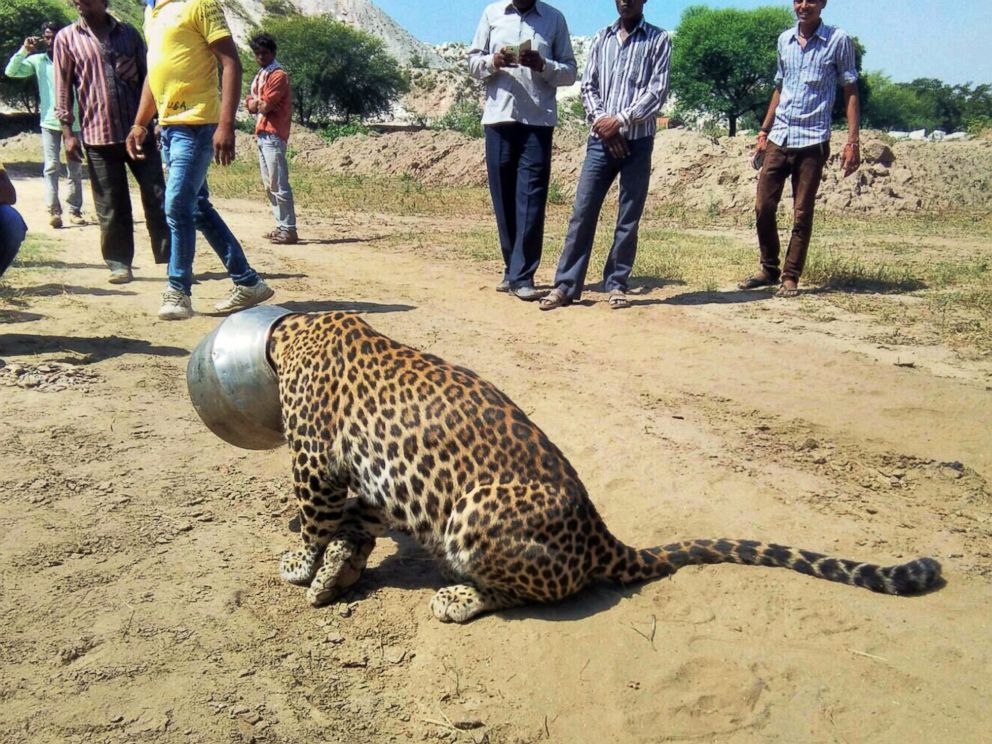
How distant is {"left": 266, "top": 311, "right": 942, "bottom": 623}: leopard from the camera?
3.52 m

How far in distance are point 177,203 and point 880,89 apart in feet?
306

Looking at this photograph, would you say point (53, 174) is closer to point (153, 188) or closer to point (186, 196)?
point (153, 188)

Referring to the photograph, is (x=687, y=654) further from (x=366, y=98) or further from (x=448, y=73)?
(x=448, y=73)

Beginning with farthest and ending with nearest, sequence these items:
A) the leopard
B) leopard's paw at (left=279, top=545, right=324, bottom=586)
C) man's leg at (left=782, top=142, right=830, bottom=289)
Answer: man's leg at (left=782, top=142, right=830, bottom=289), leopard's paw at (left=279, top=545, right=324, bottom=586), the leopard

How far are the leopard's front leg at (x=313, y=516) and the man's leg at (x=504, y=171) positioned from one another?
17.0 feet

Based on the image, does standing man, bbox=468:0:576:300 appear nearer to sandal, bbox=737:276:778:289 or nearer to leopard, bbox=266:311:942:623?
sandal, bbox=737:276:778:289

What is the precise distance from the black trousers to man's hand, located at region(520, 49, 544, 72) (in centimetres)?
349

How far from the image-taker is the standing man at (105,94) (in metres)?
7.94

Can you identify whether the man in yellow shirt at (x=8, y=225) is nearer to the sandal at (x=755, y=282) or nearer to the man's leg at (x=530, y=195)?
the man's leg at (x=530, y=195)

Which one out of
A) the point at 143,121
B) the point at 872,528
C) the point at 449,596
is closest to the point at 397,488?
the point at 449,596

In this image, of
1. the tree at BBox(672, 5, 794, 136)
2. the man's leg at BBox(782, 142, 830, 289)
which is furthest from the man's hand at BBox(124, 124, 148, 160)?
the tree at BBox(672, 5, 794, 136)

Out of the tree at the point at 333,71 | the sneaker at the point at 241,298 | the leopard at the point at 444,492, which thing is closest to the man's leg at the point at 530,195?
the sneaker at the point at 241,298

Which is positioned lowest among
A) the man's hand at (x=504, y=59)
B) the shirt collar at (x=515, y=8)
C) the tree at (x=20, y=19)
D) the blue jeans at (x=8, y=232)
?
the blue jeans at (x=8, y=232)

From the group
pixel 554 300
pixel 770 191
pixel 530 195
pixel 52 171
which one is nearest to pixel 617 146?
pixel 530 195
